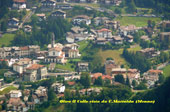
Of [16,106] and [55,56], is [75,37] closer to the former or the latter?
[55,56]

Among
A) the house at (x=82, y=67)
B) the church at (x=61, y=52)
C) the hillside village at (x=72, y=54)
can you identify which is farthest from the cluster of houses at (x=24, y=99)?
the church at (x=61, y=52)

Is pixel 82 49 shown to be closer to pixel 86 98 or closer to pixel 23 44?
pixel 23 44

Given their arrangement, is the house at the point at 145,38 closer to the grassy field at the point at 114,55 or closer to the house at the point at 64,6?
the grassy field at the point at 114,55

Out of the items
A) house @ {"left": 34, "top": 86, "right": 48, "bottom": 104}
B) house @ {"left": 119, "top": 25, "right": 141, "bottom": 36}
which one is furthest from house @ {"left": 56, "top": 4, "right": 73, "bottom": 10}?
house @ {"left": 34, "top": 86, "right": 48, "bottom": 104}

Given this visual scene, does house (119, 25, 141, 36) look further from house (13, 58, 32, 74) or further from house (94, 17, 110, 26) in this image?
house (13, 58, 32, 74)

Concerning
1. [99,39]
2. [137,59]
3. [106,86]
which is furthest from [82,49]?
[106,86]

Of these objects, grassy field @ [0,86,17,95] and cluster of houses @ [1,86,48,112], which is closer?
cluster of houses @ [1,86,48,112]

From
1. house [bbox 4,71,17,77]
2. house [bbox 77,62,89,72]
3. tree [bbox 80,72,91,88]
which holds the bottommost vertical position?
house [bbox 4,71,17,77]

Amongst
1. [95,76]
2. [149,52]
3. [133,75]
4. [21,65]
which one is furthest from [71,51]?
[133,75]
